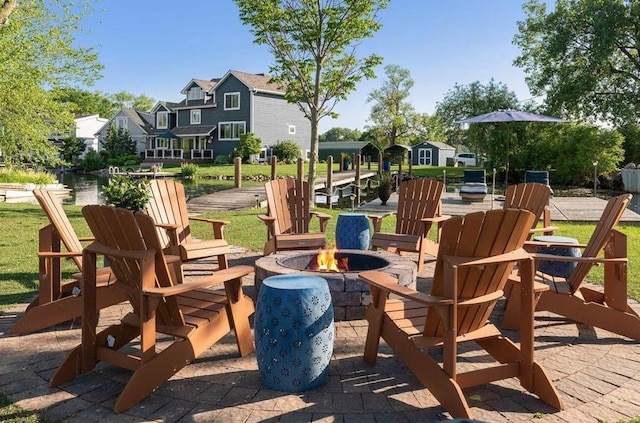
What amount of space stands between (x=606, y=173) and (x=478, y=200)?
40.9 feet

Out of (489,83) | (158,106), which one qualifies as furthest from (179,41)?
(489,83)

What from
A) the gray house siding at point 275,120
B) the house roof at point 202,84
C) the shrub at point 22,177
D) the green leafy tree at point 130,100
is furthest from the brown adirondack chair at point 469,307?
the green leafy tree at point 130,100

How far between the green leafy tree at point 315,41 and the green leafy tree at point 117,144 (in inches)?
1202

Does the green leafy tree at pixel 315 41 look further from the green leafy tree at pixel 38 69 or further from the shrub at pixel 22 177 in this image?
the shrub at pixel 22 177

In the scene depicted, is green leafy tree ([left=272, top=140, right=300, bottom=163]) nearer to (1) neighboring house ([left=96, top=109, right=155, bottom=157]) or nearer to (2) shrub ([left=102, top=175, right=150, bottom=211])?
(1) neighboring house ([left=96, top=109, right=155, bottom=157])

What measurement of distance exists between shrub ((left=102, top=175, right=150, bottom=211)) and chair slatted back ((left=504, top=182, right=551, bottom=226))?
423 centimetres

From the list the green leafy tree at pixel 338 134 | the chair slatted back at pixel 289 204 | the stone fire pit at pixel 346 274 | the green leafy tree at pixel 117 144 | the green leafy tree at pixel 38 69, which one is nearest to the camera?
the stone fire pit at pixel 346 274

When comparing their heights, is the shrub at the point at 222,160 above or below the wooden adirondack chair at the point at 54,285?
above

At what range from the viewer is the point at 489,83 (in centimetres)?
3547

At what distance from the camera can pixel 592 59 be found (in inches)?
875

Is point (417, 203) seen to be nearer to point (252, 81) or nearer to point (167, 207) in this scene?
point (167, 207)

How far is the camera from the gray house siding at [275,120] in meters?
38.3

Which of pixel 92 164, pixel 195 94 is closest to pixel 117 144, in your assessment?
pixel 92 164

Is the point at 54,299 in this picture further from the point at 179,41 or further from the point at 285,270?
the point at 179,41
